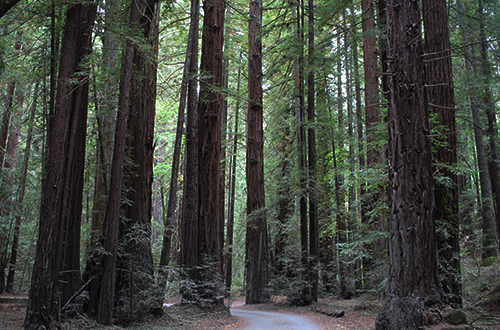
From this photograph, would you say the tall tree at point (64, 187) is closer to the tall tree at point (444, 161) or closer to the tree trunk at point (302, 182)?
the tall tree at point (444, 161)

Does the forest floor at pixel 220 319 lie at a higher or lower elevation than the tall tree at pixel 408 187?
lower

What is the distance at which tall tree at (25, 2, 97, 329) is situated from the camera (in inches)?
222

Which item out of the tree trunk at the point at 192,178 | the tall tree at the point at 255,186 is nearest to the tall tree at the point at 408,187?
the tree trunk at the point at 192,178

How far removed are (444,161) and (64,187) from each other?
26.2 feet

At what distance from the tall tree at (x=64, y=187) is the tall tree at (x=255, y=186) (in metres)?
7.28

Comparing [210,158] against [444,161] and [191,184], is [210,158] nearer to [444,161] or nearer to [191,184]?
[191,184]

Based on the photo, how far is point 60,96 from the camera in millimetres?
6219

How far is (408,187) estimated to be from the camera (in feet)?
18.2

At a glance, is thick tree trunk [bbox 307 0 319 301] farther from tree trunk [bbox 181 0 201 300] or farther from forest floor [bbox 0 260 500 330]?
tree trunk [bbox 181 0 201 300]


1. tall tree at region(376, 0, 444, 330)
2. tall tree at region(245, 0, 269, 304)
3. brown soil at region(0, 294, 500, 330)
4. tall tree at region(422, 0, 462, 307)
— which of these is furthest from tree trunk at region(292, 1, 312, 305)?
tall tree at region(376, 0, 444, 330)

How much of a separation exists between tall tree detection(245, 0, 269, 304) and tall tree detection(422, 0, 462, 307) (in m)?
6.86

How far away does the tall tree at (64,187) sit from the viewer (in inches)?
222

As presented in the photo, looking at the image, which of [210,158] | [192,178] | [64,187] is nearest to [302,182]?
[210,158]

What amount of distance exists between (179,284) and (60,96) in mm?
4809
